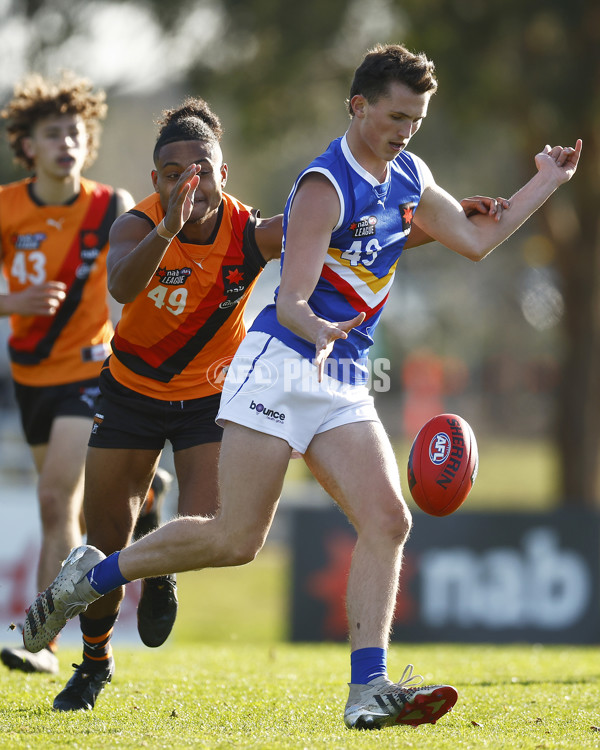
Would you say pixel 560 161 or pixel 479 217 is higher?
pixel 560 161

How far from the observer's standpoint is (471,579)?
11078mm

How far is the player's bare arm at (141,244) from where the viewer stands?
438cm

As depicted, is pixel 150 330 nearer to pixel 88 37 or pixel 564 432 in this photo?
pixel 88 37

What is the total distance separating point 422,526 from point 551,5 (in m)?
6.84

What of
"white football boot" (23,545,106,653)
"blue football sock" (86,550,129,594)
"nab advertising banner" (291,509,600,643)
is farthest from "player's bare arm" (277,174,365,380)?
"nab advertising banner" (291,509,600,643)

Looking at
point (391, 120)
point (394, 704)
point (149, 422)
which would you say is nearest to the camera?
point (394, 704)

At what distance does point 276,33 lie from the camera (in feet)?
48.9

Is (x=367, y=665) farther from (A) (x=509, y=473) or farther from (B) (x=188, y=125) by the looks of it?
(A) (x=509, y=473)

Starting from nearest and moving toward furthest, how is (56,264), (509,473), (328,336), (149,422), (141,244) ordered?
(328,336) → (141,244) → (149,422) → (56,264) → (509,473)

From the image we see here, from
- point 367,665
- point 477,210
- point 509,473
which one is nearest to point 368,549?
point 367,665

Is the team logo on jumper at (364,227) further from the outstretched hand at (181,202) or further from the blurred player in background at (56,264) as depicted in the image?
the blurred player in background at (56,264)

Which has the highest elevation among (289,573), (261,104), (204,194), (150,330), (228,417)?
(261,104)

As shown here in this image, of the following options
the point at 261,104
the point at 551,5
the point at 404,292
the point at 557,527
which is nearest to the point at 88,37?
the point at 261,104

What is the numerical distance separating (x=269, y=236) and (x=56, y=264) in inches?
71.6
